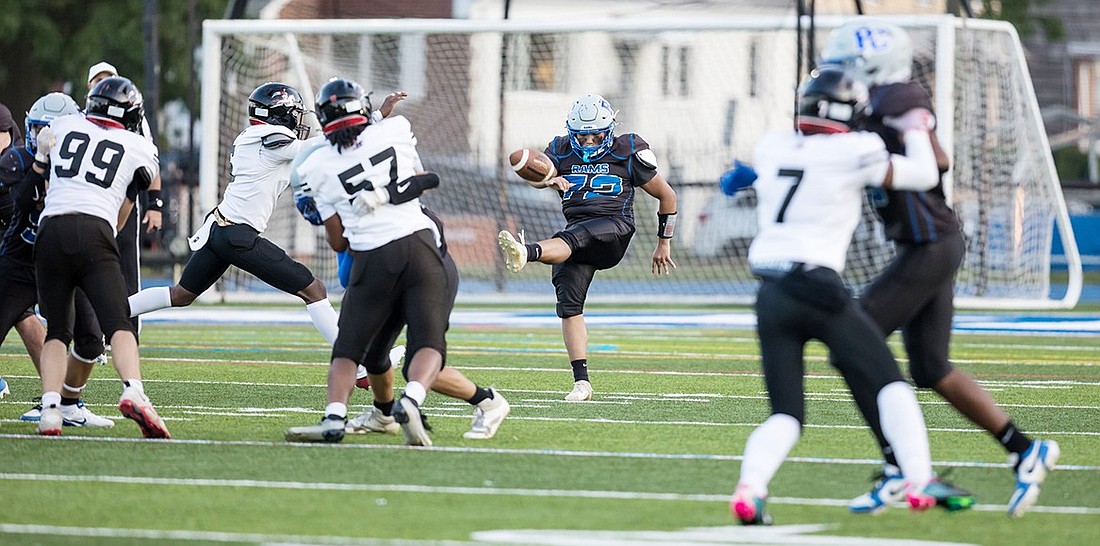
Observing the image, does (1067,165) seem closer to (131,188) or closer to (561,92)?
(561,92)

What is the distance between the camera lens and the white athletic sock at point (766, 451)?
227 inches

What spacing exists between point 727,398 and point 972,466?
116 inches

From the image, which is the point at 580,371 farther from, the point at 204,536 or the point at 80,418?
the point at 204,536

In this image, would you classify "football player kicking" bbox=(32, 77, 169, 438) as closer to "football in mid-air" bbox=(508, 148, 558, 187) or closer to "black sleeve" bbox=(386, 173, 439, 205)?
"black sleeve" bbox=(386, 173, 439, 205)

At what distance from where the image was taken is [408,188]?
24.6 ft

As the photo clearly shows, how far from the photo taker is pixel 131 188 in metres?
8.23

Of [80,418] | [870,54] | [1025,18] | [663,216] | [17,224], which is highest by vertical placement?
[870,54]

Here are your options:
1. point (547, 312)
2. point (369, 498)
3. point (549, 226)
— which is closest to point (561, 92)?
point (549, 226)

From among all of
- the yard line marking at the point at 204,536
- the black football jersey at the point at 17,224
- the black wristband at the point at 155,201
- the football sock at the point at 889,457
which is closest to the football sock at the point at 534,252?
the black wristband at the point at 155,201

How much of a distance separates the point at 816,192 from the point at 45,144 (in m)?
4.00

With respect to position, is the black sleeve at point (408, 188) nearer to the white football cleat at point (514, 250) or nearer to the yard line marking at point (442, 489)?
the yard line marking at point (442, 489)

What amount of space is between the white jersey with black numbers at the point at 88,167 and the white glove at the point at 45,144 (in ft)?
0.10

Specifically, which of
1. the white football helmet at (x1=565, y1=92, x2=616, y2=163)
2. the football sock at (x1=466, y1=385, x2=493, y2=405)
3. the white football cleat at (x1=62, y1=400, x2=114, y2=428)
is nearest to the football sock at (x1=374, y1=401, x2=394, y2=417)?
the football sock at (x1=466, y1=385, x2=493, y2=405)

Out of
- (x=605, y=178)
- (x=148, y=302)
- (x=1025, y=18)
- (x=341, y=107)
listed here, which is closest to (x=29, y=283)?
(x=148, y=302)
